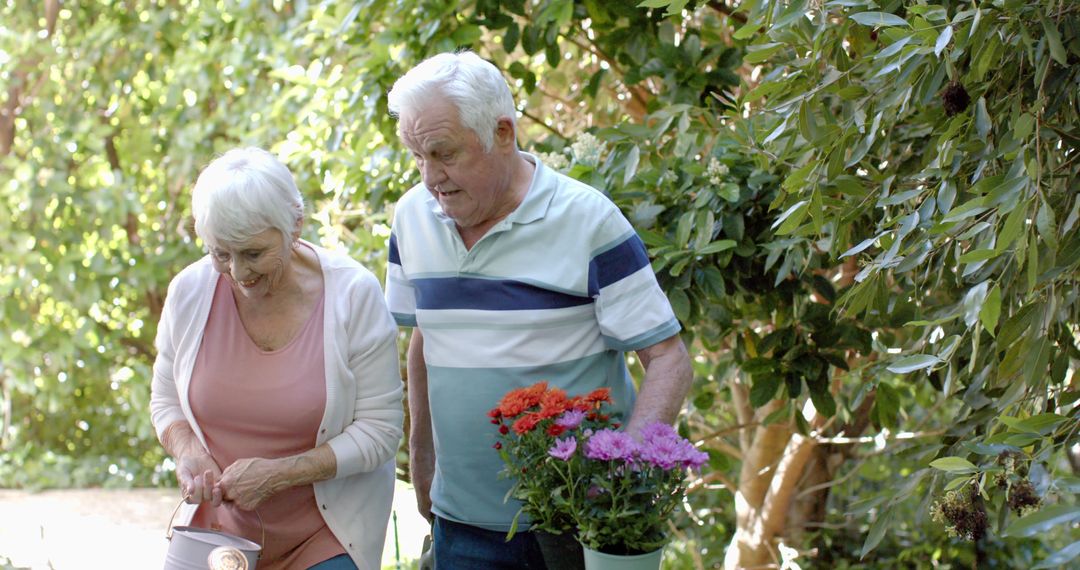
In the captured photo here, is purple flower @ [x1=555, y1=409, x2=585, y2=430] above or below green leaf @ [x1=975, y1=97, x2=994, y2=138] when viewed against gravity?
below

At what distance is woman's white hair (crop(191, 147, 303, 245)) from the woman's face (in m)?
0.01

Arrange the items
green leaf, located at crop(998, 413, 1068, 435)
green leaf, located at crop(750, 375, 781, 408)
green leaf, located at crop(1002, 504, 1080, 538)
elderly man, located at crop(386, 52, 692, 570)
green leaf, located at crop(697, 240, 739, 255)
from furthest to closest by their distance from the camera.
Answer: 1. green leaf, located at crop(750, 375, 781, 408)
2. green leaf, located at crop(697, 240, 739, 255)
3. elderly man, located at crop(386, 52, 692, 570)
4. green leaf, located at crop(998, 413, 1068, 435)
5. green leaf, located at crop(1002, 504, 1080, 538)

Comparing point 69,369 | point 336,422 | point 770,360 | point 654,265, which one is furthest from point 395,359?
point 69,369

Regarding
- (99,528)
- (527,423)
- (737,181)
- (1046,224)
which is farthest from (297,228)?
(99,528)

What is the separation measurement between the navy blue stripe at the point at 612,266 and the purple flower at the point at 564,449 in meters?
0.40

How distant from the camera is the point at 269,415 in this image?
6.91 ft

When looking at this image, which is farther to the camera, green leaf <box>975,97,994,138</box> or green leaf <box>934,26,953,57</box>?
green leaf <box>975,97,994,138</box>

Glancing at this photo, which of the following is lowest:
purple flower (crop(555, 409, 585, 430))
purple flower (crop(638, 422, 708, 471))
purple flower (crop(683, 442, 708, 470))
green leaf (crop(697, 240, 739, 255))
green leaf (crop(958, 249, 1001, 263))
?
green leaf (crop(697, 240, 739, 255))

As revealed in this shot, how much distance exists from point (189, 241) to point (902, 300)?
421 centimetres

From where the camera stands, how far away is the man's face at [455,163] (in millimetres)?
1880

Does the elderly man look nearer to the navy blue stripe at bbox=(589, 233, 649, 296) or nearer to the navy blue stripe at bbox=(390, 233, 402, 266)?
the navy blue stripe at bbox=(589, 233, 649, 296)

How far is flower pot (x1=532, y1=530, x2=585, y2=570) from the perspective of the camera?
1.84 m

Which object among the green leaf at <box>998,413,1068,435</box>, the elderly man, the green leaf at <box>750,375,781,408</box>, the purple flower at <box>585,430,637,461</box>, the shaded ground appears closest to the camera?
the purple flower at <box>585,430,637,461</box>

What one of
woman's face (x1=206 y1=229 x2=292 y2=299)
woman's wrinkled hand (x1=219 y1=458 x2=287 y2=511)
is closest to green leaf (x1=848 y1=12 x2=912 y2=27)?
woman's face (x1=206 y1=229 x2=292 y2=299)
